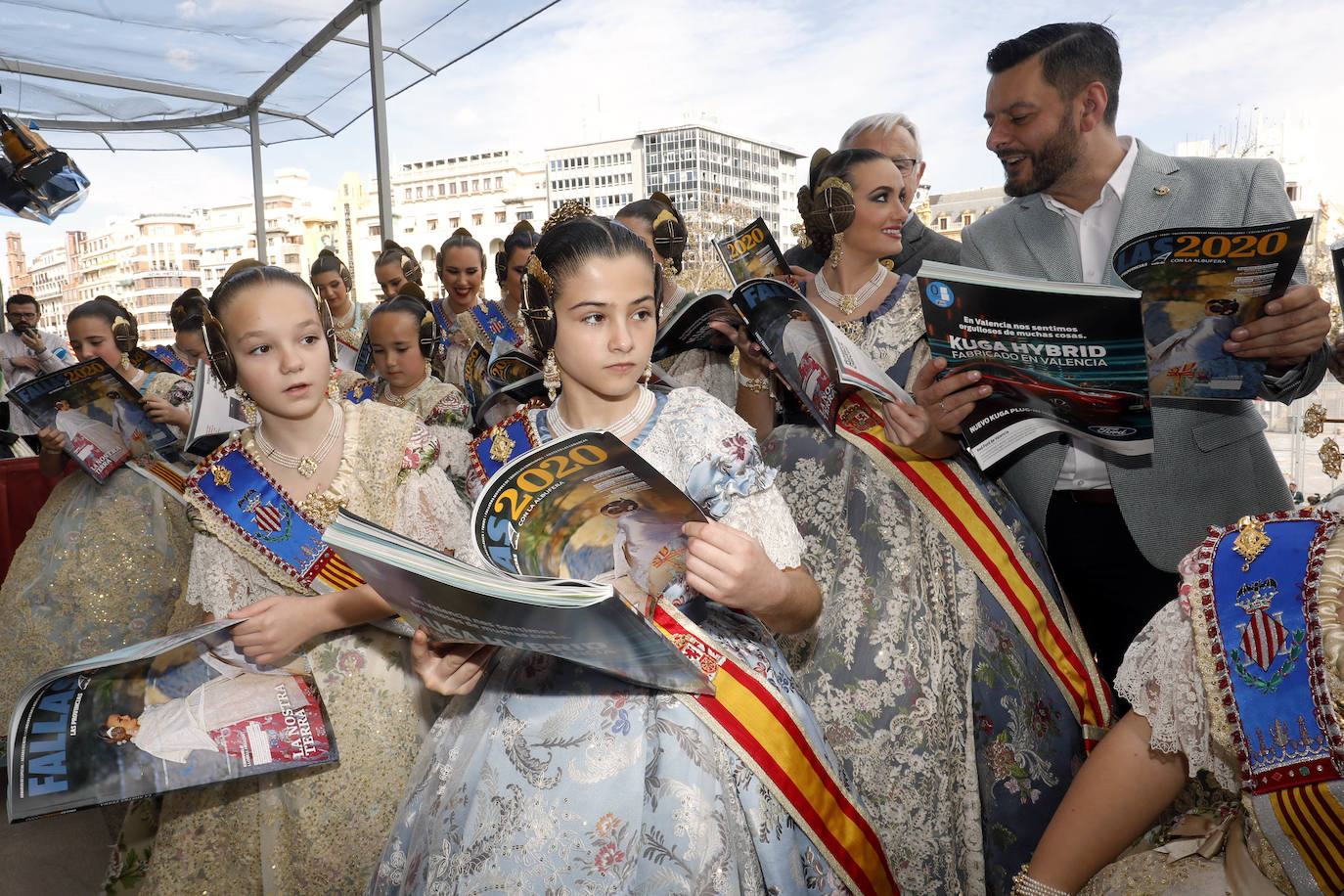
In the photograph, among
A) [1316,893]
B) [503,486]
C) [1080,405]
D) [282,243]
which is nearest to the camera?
[1316,893]

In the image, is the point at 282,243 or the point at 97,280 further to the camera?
the point at 97,280

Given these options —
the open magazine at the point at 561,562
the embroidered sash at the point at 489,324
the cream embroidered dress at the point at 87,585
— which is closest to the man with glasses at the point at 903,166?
the embroidered sash at the point at 489,324

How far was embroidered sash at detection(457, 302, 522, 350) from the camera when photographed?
384cm

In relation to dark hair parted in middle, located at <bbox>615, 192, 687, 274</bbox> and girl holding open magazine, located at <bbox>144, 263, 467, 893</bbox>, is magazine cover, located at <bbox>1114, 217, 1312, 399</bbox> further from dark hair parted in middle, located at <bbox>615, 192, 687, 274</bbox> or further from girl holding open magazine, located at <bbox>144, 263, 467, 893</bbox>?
dark hair parted in middle, located at <bbox>615, 192, 687, 274</bbox>

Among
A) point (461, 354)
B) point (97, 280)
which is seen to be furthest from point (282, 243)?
point (461, 354)

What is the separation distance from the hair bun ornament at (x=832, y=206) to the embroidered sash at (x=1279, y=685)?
55.4 inches

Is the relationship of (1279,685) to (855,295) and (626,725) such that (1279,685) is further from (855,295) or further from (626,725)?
(855,295)

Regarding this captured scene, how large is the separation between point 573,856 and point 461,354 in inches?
137

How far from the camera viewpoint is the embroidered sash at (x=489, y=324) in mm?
3844

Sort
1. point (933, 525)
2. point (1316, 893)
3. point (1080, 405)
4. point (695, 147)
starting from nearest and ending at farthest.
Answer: point (1316, 893) < point (1080, 405) < point (933, 525) < point (695, 147)

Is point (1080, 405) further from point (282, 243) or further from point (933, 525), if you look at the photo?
point (282, 243)

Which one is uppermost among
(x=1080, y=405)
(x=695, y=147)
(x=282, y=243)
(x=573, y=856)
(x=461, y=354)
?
(x=695, y=147)

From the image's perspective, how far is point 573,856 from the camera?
39.6 inches

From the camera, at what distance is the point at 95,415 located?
276cm
